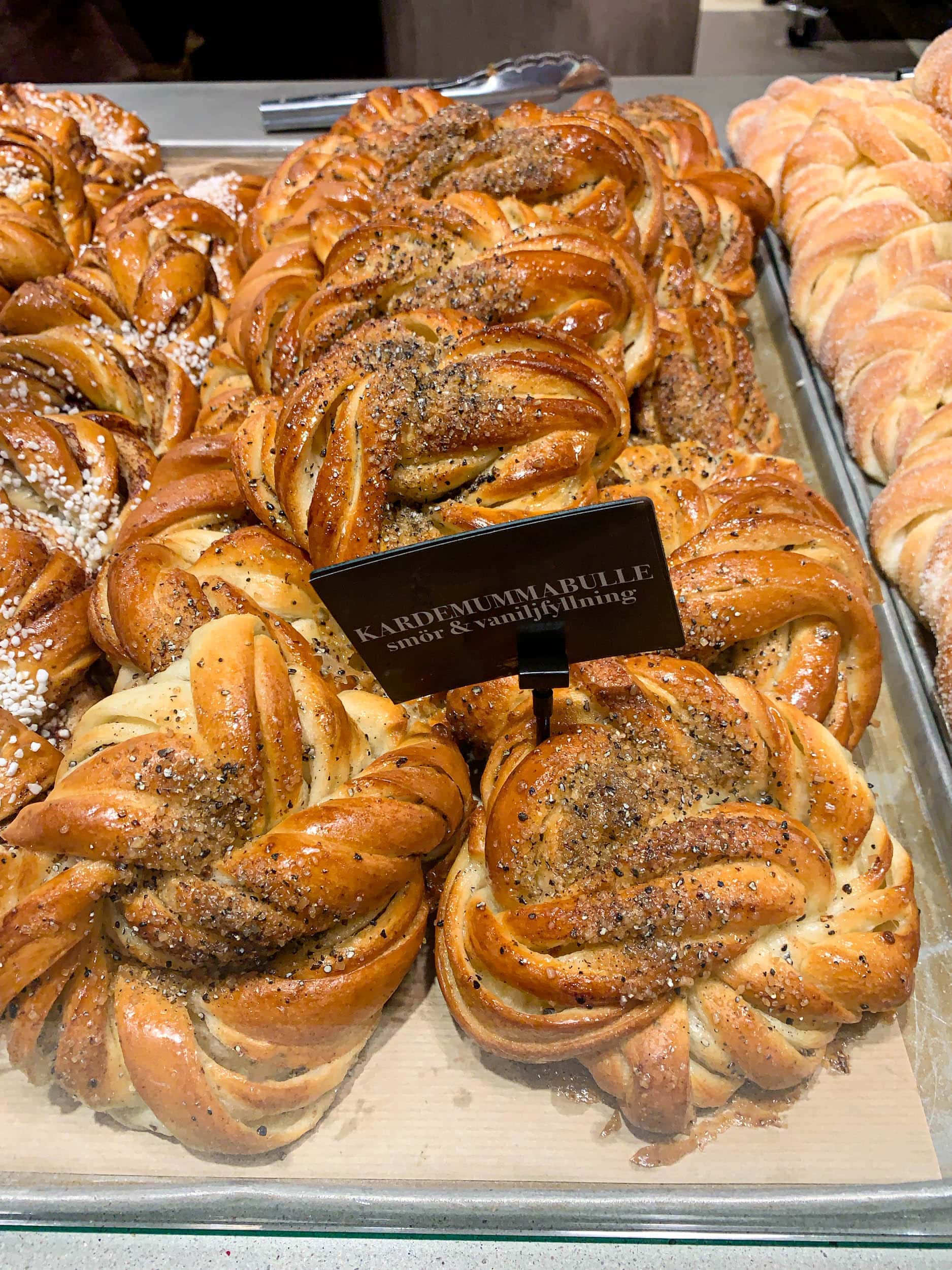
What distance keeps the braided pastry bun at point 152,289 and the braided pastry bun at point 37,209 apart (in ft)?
0.28

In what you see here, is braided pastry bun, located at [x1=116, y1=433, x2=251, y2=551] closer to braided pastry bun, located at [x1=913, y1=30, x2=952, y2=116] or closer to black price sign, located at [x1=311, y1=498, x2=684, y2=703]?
black price sign, located at [x1=311, y1=498, x2=684, y2=703]

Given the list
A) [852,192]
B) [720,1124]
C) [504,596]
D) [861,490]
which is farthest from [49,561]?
[852,192]

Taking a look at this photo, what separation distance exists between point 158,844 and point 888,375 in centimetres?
221

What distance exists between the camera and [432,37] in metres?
4.73

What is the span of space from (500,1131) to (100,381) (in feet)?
6.79

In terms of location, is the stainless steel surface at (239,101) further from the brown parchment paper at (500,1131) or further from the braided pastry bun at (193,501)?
the brown parchment paper at (500,1131)

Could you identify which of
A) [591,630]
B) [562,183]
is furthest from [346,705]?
[562,183]

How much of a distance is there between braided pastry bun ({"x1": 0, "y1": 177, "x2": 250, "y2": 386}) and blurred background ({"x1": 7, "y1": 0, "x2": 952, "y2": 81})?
2346 mm

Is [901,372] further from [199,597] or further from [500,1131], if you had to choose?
[500,1131]

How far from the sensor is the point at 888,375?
2.46 m

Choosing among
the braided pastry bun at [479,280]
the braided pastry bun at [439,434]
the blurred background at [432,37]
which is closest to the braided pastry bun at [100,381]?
the braided pastry bun at [479,280]

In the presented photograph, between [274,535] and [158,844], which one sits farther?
[274,535]

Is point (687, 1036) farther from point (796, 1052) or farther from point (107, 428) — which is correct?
point (107, 428)

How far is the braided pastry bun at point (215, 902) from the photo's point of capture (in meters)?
1.43
